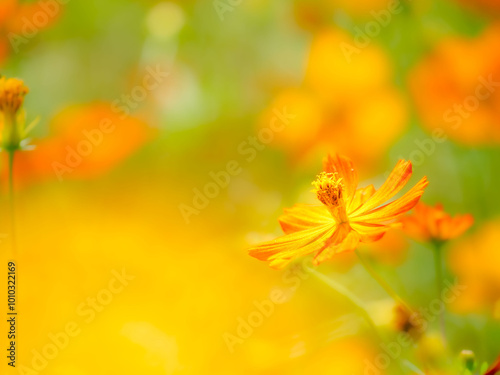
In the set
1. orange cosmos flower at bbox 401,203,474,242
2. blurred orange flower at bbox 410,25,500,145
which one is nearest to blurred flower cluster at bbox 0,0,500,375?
blurred orange flower at bbox 410,25,500,145

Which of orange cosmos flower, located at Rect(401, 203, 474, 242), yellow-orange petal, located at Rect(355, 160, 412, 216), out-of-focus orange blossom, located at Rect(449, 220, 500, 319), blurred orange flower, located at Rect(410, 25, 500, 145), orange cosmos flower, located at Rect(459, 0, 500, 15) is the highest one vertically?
orange cosmos flower, located at Rect(459, 0, 500, 15)

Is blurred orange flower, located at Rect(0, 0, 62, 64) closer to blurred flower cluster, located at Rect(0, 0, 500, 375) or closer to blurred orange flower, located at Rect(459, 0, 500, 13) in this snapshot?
blurred flower cluster, located at Rect(0, 0, 500, 375)

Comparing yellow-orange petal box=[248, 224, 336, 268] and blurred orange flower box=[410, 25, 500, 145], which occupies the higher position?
blurred orange flower box=[410, 25, 500, 145]

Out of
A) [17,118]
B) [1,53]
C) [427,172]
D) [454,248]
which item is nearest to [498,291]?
[454,248]

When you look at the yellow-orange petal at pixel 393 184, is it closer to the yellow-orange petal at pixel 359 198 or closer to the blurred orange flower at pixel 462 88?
the yellow-orange petal at pixel 359 198

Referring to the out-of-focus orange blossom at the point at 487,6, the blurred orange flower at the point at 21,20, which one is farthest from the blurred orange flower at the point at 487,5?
the blurred orange flower at the point at 21,20

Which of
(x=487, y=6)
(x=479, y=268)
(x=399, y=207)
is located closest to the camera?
(x=399, y=207)

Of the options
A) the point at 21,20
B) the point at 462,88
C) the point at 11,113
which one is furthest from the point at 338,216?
the point at 21,20

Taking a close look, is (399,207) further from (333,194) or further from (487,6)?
(487,6)
